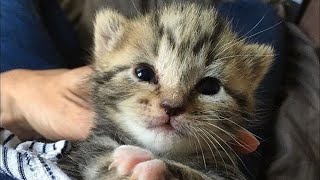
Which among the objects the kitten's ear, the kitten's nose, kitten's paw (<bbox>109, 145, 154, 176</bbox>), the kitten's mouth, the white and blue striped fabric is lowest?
the white and blue striped fabric

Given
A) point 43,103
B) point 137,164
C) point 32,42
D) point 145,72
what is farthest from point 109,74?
point 32,42

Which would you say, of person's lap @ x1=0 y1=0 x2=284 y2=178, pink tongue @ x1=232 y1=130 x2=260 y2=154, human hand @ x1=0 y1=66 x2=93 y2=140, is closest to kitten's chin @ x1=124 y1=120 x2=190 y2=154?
pink tongue @ x1=232 y1=130 x2=260 y2=154

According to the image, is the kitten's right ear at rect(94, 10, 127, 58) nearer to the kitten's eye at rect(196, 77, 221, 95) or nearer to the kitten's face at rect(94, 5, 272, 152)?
the kitten's face at rect(94, 5, 272, 152)

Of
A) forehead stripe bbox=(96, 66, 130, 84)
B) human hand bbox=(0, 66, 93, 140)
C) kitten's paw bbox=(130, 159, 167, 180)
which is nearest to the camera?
kitten's paw bbox=(130, 159, 167, 180)

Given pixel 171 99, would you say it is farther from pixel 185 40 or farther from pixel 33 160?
pixel 33 160

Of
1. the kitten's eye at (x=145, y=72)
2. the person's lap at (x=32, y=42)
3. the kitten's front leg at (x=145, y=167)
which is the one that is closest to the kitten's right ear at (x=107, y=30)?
the kitten's eye at (x=145, y=72)

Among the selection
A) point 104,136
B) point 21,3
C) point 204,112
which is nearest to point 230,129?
point 204,112

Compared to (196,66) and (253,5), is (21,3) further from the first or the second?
(196,66)
